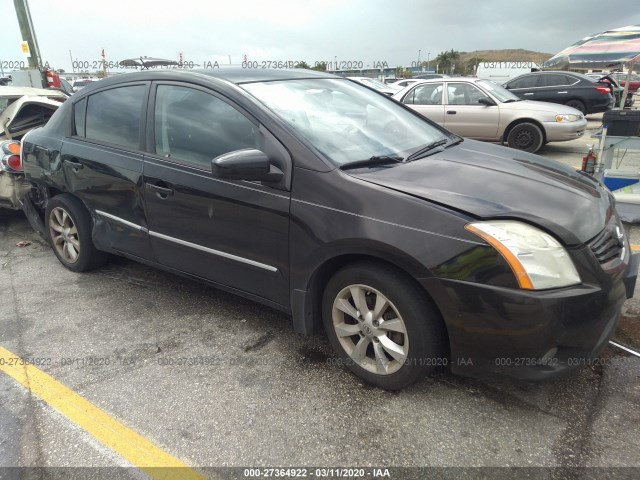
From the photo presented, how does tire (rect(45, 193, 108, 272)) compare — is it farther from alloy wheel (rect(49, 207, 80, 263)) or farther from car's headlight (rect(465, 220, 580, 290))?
car's headlight (rect(465, 220, 580, 290))

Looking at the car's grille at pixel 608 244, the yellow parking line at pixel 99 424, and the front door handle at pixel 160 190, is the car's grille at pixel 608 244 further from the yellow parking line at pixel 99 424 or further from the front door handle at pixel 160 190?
the front door handle at pixel 160 190

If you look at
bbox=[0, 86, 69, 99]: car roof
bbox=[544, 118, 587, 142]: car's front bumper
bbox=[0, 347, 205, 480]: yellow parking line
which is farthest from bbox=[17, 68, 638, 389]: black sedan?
bbox=[544, 118, 587, 142]: car's front bumper

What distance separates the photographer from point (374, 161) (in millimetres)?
2668

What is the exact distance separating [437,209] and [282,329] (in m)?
1.47

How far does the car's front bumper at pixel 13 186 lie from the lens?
505 centimetres

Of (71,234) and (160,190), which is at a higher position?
(160,190)

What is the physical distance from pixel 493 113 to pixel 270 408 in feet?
27.3

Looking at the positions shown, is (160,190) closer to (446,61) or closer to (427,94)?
(427,94)

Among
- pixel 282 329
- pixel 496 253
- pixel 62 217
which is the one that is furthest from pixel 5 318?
pixel 496 253

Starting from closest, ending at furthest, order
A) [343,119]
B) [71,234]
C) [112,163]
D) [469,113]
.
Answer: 1. [343,119]
2. [112,163]
3. [71,234]
4. [469,113]

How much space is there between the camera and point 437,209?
2.21 m

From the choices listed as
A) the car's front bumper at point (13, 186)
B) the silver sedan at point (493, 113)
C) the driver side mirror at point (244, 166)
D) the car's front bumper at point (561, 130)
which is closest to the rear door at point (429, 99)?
the silver sedan at point (493, 113)

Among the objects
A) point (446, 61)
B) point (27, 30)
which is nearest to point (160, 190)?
point (27, 30)

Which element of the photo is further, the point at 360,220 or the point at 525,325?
the point at 360,220
